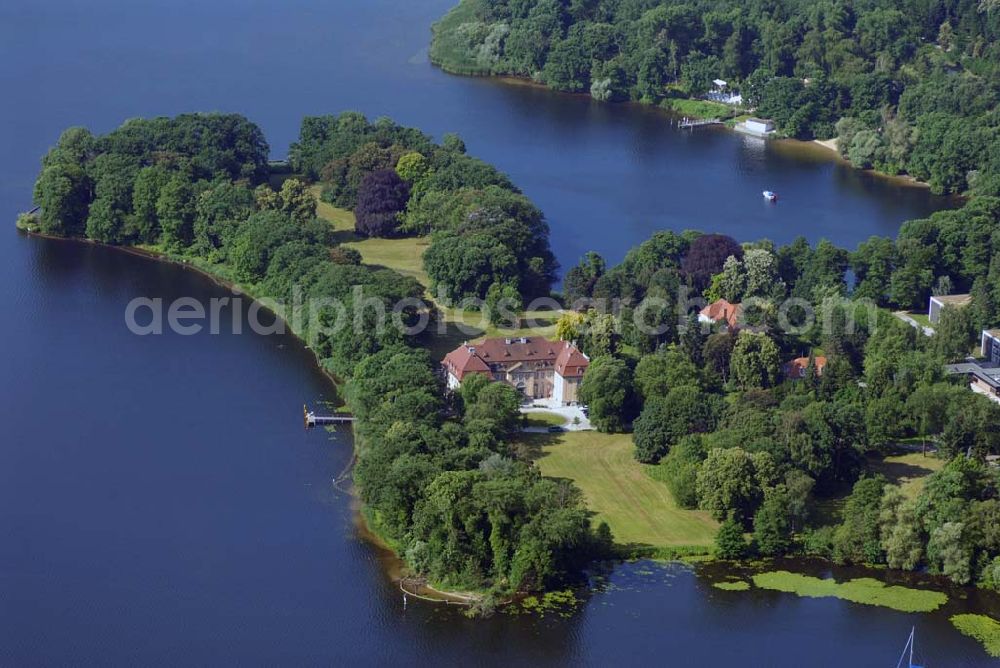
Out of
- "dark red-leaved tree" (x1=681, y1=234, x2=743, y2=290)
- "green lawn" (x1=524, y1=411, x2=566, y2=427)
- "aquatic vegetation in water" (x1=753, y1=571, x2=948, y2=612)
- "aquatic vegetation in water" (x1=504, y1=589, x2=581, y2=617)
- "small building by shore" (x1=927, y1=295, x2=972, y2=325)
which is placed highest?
"dark red-leaved tree" (x1=681, y1=234, x2=743, y2=290)

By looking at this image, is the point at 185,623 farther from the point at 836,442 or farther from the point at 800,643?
the point at 836,442

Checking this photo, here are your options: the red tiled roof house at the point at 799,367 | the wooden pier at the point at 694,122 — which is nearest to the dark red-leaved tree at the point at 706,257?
the red tiled roof house at the point at 799,367

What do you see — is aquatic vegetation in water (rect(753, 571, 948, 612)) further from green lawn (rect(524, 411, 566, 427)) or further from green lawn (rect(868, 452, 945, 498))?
green lawn (rect(524, 411, 566, 427))

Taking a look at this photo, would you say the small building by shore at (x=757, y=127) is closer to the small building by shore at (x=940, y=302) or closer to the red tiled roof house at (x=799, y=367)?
the small building by shore at (x=940, y=302)

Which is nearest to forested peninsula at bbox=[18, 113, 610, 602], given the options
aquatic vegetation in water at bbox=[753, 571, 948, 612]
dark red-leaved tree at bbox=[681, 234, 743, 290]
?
aquatic vegetation in water at bbox=[753, 571, 948, 612]

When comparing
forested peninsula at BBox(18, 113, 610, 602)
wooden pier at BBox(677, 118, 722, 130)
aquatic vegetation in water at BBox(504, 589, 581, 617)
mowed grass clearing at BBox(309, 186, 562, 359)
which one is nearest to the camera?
aquatic vegetation in water at BBox(504, 589, 581, 617)

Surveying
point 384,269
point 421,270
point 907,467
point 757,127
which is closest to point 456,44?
point 757,127
